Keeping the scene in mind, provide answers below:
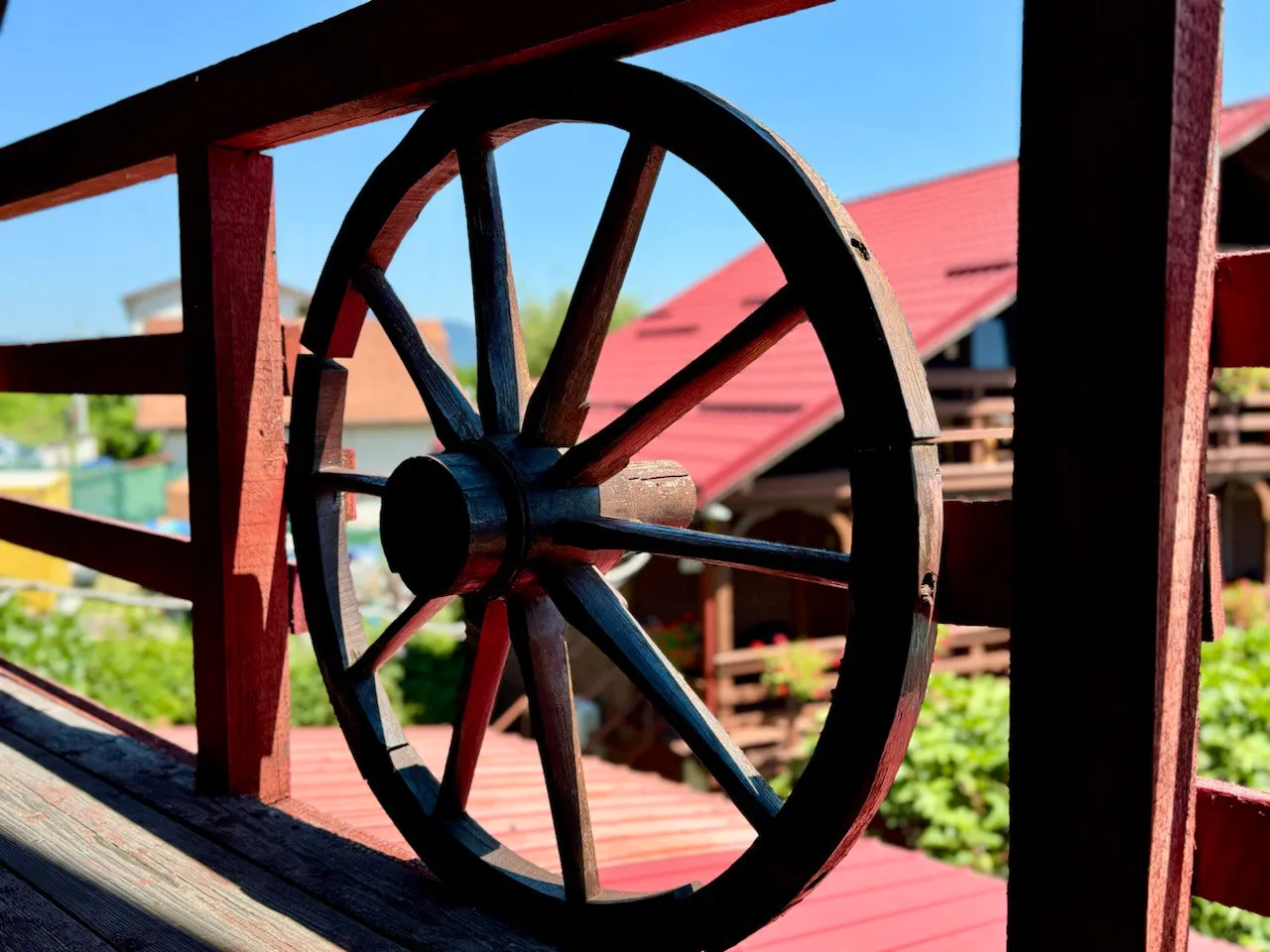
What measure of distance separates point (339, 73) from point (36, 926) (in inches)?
52.4

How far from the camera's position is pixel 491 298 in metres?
1.83

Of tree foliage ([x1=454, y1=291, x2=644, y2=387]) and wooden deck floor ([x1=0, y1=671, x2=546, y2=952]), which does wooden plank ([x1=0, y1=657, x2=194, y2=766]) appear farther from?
tree foliage ([x1=454, y1=291, x2=644, y2=387])

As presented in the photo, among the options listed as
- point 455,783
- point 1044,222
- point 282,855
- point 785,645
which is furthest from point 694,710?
point 785,645

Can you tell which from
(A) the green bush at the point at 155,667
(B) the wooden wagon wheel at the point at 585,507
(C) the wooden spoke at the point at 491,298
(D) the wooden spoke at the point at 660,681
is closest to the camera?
(B) the wooden wagon wheel at the point at 585,507

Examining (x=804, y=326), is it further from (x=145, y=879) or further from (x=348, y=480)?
(x=145, y=879)

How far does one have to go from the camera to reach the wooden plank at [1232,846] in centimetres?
121

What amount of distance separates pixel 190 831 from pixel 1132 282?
71.4 inches

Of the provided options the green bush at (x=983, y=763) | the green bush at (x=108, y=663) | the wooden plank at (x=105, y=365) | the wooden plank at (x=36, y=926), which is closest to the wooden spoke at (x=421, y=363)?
the wooden plank at (x=105, y=365)

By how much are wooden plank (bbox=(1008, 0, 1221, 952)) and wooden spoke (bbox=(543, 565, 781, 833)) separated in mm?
328

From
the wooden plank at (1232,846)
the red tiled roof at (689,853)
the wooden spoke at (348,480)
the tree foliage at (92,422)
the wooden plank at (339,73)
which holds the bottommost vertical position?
the red tiled roof at (689,853)

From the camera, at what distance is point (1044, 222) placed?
112cm

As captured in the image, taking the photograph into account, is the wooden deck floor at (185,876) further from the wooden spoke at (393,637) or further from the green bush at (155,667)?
the green bush at (155,667)

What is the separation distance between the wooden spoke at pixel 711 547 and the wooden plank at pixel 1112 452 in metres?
0.22

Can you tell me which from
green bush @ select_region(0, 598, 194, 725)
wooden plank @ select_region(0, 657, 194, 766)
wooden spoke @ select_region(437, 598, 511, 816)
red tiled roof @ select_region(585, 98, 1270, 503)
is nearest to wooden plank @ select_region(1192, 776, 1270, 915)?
wooden spoke @ select_region(437, 598, 511, 816)
